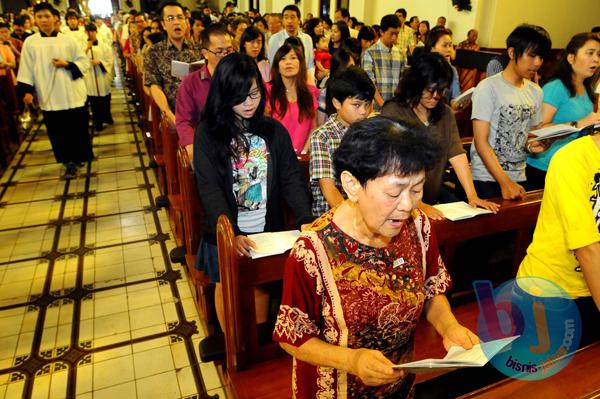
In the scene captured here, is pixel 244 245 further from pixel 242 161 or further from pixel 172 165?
pixel 172 165

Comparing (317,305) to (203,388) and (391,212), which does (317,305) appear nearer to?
(391,212)

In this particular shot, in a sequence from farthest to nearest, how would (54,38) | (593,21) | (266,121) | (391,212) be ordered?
(593,21)
(54,38)
(266,121)
(391,212)

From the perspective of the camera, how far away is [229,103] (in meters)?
1.88

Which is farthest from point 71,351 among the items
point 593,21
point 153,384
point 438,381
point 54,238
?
point 593,21

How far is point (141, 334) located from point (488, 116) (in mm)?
2447

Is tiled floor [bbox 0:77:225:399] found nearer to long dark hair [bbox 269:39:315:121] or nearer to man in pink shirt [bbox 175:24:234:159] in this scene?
man in pink shirt [bbox 175:24:234:159]

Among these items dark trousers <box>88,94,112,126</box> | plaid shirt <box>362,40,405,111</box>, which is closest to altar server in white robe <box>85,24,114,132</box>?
dark trousers <box>88,94,112,126</box>

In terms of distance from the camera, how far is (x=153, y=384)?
7.75 feet

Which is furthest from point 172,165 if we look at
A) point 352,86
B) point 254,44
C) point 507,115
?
point 507,115

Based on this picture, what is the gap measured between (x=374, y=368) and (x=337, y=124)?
138 cm

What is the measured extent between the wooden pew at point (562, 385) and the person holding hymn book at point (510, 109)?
0.97 m

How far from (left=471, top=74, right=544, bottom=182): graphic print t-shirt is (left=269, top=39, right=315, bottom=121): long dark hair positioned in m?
1.13

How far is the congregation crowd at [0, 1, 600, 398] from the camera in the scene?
1.09 m

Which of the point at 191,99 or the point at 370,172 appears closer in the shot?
the point at 370,172
